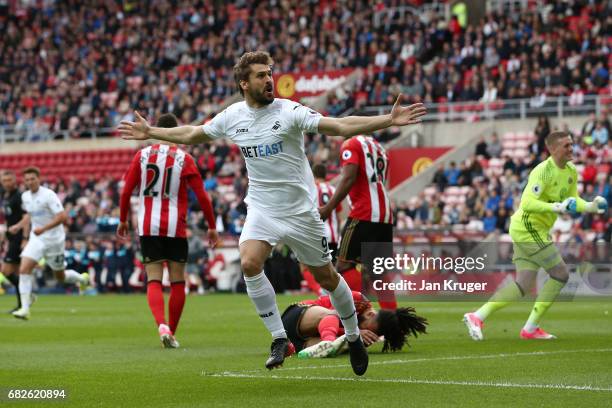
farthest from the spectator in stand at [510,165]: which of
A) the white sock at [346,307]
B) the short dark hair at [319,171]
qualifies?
the white sock at [346,307]

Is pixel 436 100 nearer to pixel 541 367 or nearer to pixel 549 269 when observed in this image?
pixel 549 269

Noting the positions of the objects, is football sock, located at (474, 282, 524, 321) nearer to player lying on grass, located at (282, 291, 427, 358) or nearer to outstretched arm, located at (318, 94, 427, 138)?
player lying on grass, located at (282, 291, 427, 358)

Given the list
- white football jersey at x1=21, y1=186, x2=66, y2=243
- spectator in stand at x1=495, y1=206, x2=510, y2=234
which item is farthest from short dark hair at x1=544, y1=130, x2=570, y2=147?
spectator in stand at x1=495, y1=206, x2=510, y2=234

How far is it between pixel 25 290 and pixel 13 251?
171 centimetres

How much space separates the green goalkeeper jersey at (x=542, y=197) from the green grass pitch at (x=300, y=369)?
113cm

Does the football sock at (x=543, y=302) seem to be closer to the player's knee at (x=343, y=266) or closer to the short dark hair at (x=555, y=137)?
the short dark hair at (x=555, y=137)

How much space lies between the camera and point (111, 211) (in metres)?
36.1

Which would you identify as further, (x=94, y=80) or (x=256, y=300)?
(x=94, y=80)

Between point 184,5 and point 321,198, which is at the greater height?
point 184,5

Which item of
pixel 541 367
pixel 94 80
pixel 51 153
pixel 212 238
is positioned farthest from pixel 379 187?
pixel 94 80

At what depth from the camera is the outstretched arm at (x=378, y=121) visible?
8.41 metres

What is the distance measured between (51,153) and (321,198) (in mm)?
28588

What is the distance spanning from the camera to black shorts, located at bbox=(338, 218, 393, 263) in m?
13.3

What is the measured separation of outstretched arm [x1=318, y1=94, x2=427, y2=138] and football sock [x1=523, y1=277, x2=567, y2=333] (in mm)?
5067
